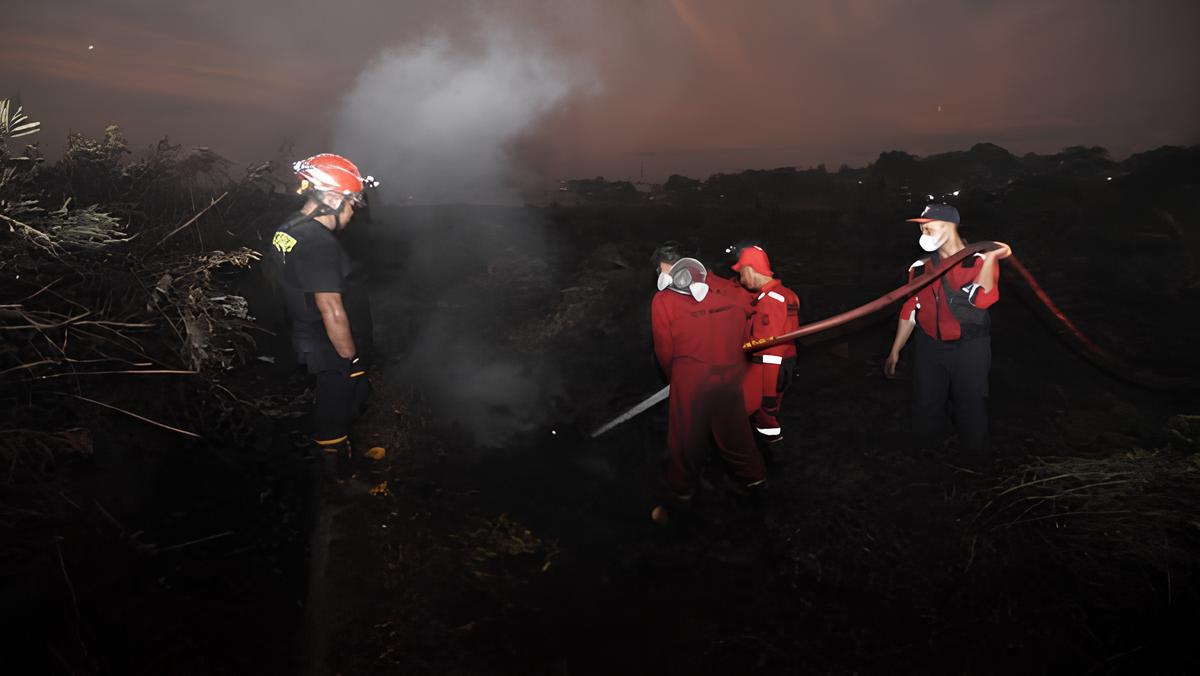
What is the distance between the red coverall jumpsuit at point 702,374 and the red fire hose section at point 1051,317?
315 millimetres

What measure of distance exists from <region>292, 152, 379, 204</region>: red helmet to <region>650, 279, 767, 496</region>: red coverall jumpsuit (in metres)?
2.87

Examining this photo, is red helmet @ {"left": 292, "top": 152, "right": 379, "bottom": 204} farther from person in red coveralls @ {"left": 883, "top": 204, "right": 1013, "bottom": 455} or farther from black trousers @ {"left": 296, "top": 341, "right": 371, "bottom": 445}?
person in red coveralls @ {"left": 883, "top": 204, "right": 1013, "bottom": 455}

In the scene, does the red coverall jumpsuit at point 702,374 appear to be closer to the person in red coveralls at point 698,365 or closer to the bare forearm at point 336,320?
the person in red coveralls at point 698,365

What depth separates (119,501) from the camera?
4.73m

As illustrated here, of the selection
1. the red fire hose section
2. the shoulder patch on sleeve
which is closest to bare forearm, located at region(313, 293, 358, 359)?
the shoulder patch on sleeve

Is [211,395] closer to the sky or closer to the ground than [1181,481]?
closer to the sky

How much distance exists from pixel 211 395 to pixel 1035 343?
1165 centimetres

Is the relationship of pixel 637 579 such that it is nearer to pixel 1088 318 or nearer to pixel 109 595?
pixel 109 595

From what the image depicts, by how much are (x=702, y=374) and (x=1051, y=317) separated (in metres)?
5.19

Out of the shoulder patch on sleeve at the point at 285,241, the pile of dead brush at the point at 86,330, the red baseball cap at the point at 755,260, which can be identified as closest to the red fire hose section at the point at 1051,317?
the red baseball cap at the point at 755,260

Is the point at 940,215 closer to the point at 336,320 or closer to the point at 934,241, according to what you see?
the point at 934,241

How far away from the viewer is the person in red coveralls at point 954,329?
16.0 feet

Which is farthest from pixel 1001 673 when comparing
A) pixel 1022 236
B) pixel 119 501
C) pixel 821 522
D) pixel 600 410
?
pixel 1022 236

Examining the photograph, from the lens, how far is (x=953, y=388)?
515 centimetres
